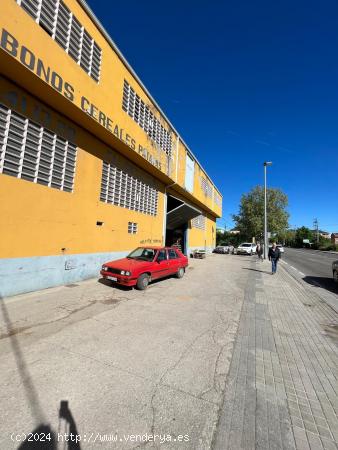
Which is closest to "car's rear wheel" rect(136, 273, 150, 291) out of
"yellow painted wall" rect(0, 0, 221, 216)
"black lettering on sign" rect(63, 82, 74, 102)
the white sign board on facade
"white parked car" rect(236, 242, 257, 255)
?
"yellow painted wall" rect(0, 0, 221, 216)

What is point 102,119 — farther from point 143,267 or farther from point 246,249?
point 246,249

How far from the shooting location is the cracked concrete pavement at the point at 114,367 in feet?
7.80

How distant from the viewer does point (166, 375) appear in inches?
129

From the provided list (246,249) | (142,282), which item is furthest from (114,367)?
(246,249)

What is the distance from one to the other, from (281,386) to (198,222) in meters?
23.5

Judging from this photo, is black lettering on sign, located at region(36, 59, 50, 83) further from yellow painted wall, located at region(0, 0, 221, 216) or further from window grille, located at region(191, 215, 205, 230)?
window grille, located at region(191, 215, 205, 230)

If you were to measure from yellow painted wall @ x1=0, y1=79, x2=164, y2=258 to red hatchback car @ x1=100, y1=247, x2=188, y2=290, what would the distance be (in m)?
1.81

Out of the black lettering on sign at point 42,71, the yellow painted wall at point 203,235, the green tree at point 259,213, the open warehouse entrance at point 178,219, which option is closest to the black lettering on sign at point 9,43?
the black lettering on sign at point 42,71

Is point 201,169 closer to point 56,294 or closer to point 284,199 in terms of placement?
point 56,294

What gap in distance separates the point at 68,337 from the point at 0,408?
1.78 m

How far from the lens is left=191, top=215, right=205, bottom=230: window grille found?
24.5m

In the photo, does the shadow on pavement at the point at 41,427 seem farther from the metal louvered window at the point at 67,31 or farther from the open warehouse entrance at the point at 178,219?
the open warehouse entrance at the point at 178,219

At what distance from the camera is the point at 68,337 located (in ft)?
13.9

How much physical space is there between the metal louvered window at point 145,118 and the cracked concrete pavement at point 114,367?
9573 mm
